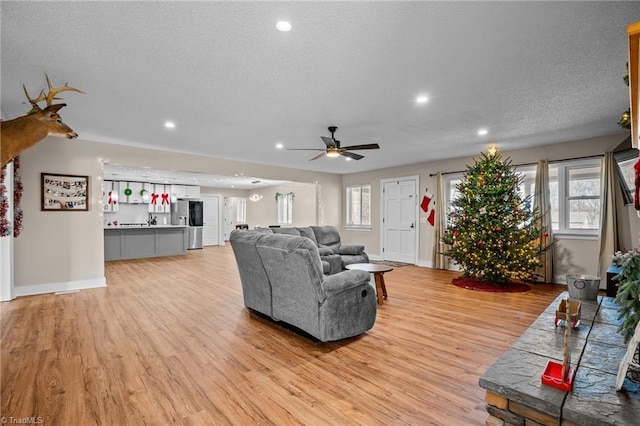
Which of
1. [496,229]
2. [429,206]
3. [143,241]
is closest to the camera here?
[496,229]

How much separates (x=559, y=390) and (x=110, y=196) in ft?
36.0

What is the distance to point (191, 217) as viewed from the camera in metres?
11.0

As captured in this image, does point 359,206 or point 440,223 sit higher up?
point 359,206

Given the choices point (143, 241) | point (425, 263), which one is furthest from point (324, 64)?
point (143, 241)

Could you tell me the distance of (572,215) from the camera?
5586mm


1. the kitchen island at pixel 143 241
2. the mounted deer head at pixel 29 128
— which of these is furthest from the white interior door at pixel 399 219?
the mounted deer head at pixel 29 128

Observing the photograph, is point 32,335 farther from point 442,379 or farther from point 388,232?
point 388,232

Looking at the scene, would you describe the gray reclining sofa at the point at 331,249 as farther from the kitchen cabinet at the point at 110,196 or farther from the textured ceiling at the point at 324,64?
the kitchen cabinet at the point at 110,196

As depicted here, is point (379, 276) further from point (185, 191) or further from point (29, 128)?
point (185, 191)

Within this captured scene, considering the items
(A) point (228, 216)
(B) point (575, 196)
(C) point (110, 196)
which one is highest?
(C) point (110, 196)

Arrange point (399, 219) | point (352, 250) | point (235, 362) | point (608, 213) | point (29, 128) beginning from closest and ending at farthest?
point (29, 128) < point (235, 362) < point (608, 213) < point (352, 250) < point (399, 219)

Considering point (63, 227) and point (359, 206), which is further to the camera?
point (359, 206)

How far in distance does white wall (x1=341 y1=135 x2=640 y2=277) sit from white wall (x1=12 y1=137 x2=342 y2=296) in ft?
18.9

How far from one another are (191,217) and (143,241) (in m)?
2.28
